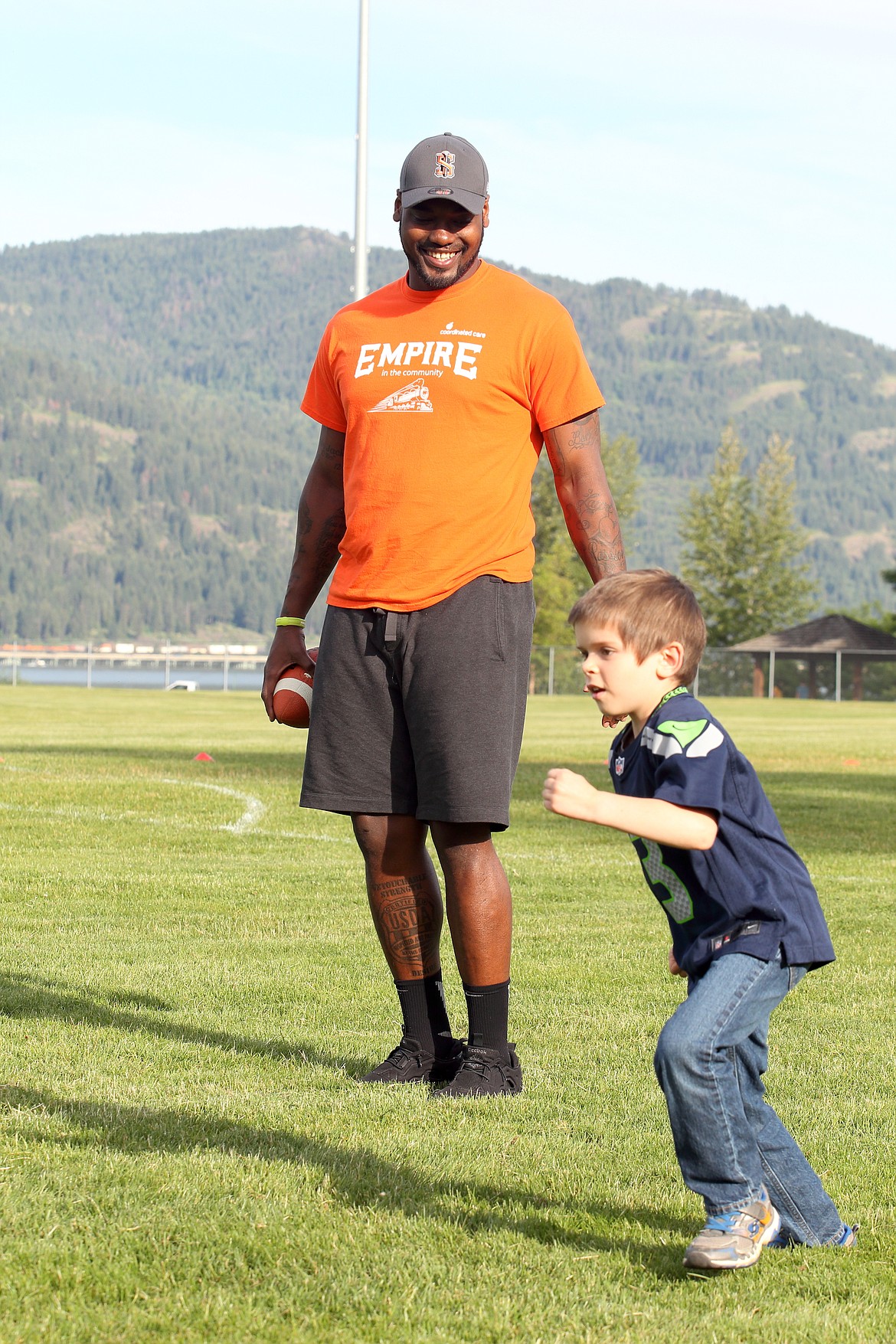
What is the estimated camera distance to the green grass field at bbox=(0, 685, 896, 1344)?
Answer: 2.64m

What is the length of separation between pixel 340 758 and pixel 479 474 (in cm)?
82

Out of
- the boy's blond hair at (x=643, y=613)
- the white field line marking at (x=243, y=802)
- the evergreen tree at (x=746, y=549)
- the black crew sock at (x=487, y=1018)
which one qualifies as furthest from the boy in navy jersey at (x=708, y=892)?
the evergreen tree at (x=746, y=549)

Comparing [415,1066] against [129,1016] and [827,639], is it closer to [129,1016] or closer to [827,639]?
[129,1016]

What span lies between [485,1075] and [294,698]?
1.16 meters

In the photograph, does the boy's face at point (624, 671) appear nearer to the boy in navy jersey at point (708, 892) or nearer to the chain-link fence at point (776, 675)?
the boy in navy jersey at point (708, 892)

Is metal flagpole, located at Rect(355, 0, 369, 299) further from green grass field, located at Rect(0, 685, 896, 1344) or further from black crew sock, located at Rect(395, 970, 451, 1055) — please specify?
black crew sock, located at Rect(395, 970, 451, 1055)

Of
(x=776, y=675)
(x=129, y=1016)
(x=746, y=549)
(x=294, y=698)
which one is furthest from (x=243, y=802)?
(x=746, y=549)

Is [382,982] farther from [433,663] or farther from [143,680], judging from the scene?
[143,680]

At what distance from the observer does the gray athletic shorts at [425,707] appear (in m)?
3.93

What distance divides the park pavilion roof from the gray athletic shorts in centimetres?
6129

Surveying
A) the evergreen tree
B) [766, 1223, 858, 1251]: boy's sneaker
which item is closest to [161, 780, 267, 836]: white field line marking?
[766, 1223, 858, 1251]: boy's sneaker

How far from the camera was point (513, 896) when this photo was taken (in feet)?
24.7

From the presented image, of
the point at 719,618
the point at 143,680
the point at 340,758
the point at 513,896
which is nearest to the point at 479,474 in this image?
the point at 340,758

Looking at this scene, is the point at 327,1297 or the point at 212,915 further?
the point at 212,915
